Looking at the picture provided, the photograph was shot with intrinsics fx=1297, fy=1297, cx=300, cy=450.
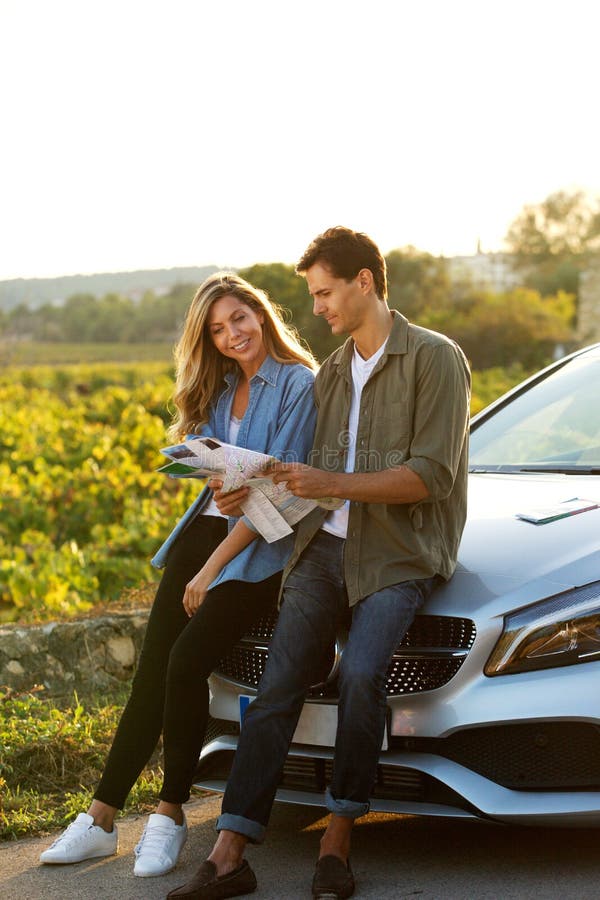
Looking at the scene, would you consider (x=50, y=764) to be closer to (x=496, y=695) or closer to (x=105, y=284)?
(x=496, y=695)

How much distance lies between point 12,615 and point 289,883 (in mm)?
4285

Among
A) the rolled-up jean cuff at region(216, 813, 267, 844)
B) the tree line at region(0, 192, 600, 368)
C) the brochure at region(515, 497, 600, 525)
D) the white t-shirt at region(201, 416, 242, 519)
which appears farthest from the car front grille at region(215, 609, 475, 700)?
the tree line at region(0, 192, 600, 368)

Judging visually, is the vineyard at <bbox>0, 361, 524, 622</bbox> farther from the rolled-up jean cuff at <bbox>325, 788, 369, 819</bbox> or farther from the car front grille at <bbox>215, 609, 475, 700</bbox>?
the rolled-up jean cuff at <bbox>325, 788, 369, 819</bbox>

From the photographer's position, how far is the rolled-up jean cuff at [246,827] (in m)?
3.79

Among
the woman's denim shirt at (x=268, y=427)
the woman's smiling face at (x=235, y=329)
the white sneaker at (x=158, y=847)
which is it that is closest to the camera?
the white sneaker at (x=158, y=847)

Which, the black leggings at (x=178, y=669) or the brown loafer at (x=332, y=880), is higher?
the black leggings at (x=178, y=669)

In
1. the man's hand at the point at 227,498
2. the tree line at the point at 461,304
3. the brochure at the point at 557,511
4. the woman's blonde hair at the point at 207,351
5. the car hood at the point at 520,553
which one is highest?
the woman's blonde hair at the point at 207,351

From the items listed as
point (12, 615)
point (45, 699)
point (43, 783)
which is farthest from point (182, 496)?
point (43, 783)

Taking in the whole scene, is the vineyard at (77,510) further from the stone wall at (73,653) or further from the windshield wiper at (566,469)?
the windshield wiper at (566,469)

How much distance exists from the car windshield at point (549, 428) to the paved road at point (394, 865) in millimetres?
1411

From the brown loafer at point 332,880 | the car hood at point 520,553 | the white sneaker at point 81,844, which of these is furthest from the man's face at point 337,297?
the white sneaker at point 81,844

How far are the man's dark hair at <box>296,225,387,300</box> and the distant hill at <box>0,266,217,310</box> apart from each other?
3506 inches

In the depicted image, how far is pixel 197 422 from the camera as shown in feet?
15.1

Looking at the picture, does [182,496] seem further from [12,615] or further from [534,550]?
[534,550]
